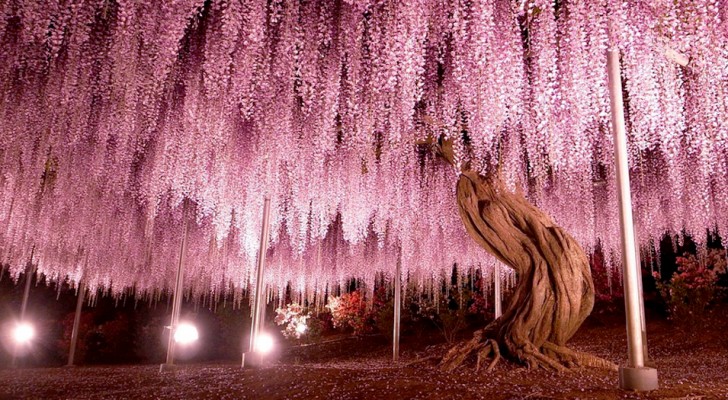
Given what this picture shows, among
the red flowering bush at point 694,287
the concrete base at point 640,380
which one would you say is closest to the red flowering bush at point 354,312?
the red flowering bush at point 694,287

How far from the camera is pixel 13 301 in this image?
12852 mm

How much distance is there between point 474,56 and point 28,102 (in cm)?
371

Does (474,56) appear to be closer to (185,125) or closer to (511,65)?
(511,65)

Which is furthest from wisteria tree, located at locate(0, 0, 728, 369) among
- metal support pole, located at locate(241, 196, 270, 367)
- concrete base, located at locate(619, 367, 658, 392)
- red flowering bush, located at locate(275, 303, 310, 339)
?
red flowering bush, located at locate(275, 303, 310, 339)

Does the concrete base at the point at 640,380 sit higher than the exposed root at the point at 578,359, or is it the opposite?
the concrete base at the point at 640,380

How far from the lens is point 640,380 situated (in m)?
2.51

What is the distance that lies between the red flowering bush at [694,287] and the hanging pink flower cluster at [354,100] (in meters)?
1.89

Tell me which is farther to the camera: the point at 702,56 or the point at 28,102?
Answer: the point at 28,102

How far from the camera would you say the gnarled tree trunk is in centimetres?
450

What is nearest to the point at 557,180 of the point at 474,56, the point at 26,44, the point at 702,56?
the point at 702,56

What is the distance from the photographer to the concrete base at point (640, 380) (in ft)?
8.24

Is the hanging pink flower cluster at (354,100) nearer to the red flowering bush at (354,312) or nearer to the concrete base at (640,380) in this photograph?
the concrete base at (640,380)

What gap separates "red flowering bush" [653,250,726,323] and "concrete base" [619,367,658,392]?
22.6ft

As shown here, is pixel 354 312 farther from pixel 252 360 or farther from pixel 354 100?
pixel 354 100
